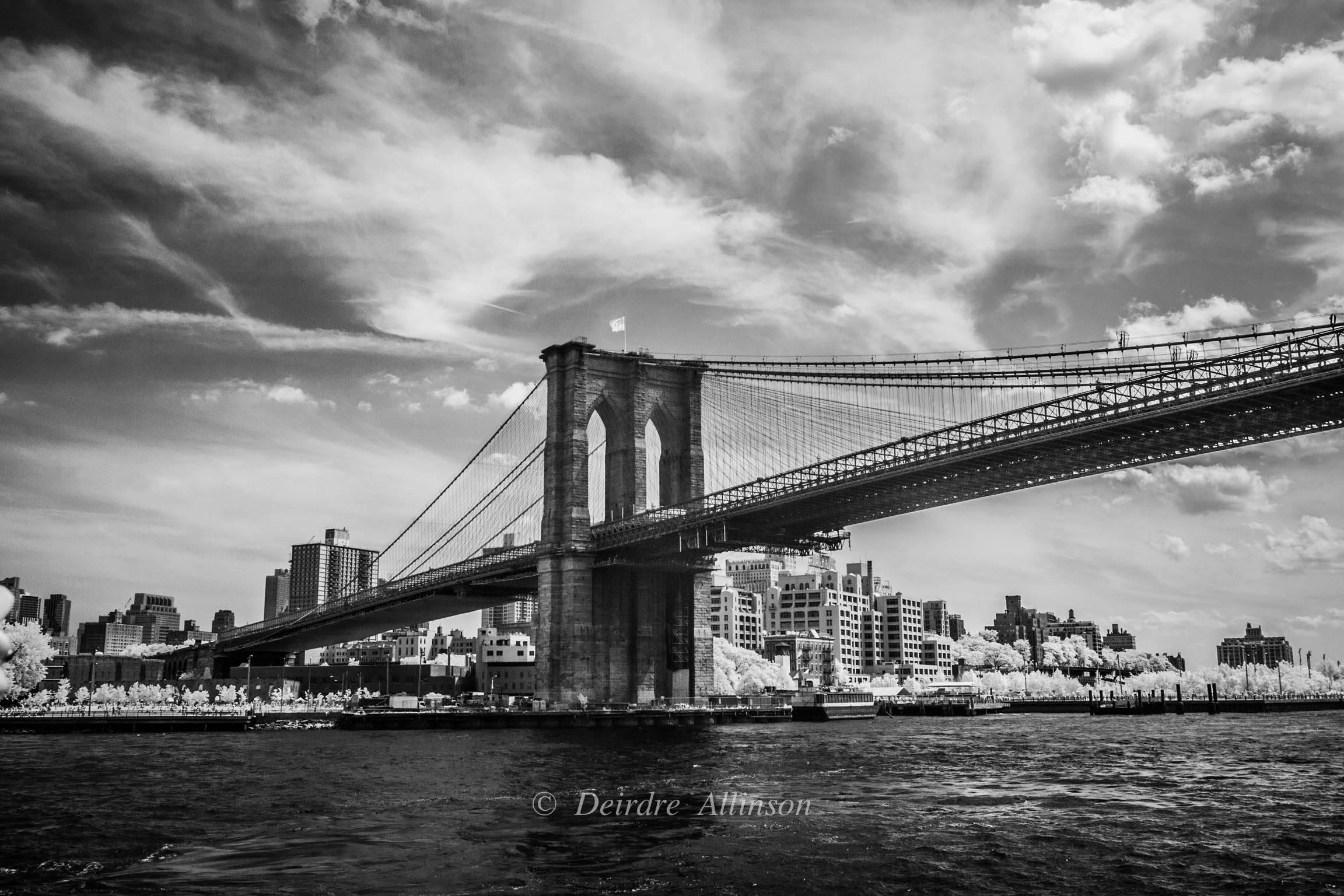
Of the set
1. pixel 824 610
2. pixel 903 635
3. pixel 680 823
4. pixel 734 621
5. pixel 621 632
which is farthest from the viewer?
pixel 903 635

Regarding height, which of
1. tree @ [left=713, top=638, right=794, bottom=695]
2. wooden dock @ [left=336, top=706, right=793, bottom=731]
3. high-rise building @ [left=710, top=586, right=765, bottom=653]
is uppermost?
high-rise building @ [left=710, top=586, right=765, bottom=653]

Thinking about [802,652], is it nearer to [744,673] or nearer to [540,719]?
[744,673]

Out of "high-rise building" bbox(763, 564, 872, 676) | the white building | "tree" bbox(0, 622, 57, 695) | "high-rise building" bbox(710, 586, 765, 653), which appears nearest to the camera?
"tree" bbox(0, 622, 57, 695)

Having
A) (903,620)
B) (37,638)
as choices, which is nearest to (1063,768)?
(37,638)

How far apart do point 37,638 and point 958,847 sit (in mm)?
104222

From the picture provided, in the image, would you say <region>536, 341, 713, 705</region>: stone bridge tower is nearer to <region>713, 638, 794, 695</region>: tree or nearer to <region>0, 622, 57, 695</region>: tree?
<region>713, 638, 794, 695</region>: tree

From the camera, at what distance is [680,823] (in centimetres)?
2736

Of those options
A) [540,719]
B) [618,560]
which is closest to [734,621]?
[618,560]

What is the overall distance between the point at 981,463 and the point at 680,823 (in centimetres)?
3538

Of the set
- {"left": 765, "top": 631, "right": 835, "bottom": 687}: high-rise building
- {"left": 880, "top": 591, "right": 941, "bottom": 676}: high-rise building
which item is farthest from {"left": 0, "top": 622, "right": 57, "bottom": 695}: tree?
{"left": 880, "top": 591, "right": 941, "bottom": 676}: high-rise building

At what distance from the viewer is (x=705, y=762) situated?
45.2 metres

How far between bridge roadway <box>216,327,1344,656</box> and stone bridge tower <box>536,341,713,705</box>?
8.20 feet

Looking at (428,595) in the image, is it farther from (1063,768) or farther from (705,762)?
(1063,768)

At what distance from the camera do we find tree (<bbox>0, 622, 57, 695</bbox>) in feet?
328
